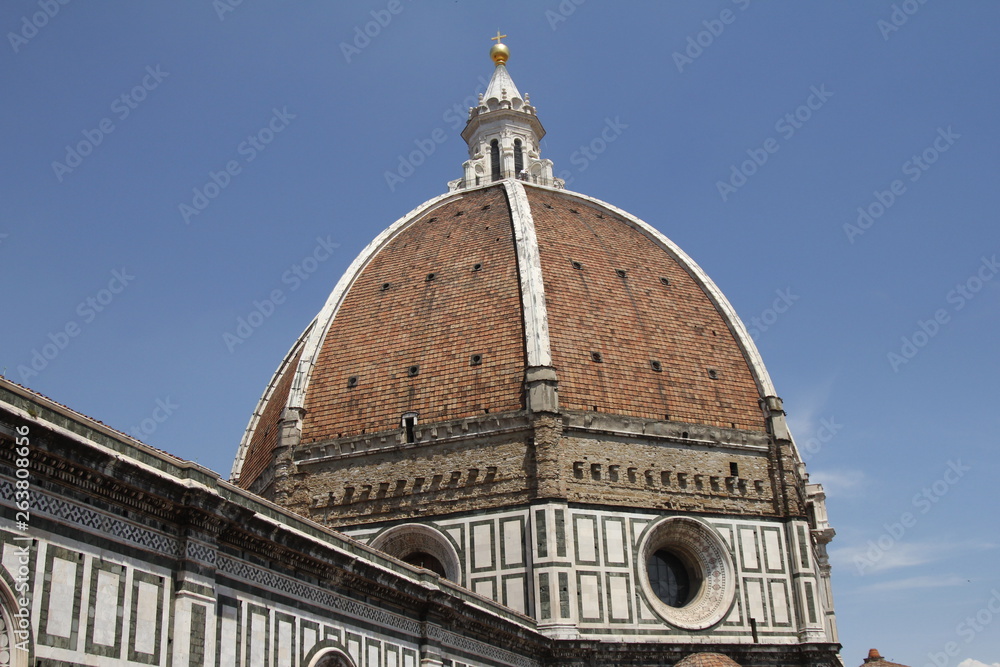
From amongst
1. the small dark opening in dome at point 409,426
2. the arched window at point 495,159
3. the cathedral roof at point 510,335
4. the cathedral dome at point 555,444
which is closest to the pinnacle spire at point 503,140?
the arched window at point 495,159

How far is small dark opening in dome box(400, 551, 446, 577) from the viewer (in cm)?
2910

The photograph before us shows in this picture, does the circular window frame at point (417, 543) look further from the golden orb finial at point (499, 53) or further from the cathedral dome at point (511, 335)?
the golden orb finial at point (499, 53)

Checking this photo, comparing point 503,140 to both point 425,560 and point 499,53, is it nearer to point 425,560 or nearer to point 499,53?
point 499,53

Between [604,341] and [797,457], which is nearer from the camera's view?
[604,341]

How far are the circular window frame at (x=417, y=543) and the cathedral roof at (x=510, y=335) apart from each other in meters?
2.97

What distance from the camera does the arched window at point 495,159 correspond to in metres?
42.9

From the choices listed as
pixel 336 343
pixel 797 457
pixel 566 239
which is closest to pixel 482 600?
pixel 336 343

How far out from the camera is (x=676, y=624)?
28.1 meters

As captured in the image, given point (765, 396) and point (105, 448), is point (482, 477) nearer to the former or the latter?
point (765, 396)

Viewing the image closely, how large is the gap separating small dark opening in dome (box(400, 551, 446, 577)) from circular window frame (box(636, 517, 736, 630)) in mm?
5294

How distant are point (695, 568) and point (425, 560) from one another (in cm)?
734

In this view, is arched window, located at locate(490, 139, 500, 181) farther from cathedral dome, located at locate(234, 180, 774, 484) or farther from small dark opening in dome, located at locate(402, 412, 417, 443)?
small dark opening in dome, located at locate(402, 412, 417, 443)

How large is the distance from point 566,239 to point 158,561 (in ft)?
77.8

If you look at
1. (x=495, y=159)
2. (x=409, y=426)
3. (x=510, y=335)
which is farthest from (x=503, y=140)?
(x=409, y=426)
